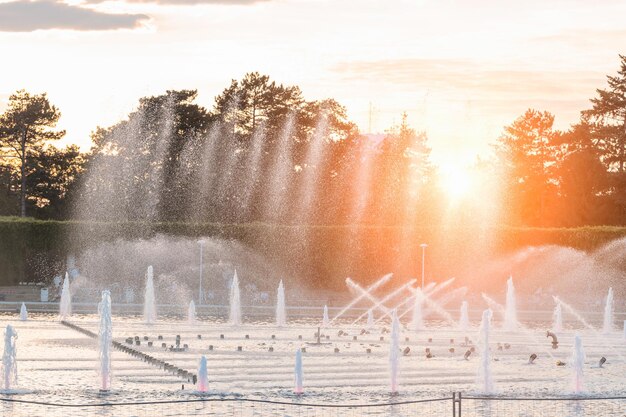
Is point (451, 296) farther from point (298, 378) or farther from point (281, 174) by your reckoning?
point (298, 378)

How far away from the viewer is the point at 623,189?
243 ft

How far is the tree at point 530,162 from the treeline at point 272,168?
0.08m

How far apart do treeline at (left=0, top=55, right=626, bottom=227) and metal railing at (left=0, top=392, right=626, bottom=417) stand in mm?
46219

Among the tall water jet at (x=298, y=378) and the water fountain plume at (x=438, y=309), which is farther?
the water fountain plume at (x=438, y=309)

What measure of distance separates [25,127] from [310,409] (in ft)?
191

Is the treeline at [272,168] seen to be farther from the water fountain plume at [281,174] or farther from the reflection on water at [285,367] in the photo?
the reflection on water at [285,367]

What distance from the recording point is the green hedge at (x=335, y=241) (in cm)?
5653

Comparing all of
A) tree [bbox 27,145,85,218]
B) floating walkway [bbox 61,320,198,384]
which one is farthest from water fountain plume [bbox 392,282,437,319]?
tree [bbox 27,145,85,218]

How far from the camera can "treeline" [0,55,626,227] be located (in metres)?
68.8

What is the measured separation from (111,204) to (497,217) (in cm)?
2411

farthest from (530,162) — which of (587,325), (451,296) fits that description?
(587,325)

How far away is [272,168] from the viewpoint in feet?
229

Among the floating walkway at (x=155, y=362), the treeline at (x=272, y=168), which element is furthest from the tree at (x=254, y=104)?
the floating walkway at (x=155, y=362)

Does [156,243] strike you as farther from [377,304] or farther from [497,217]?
[497,217]
